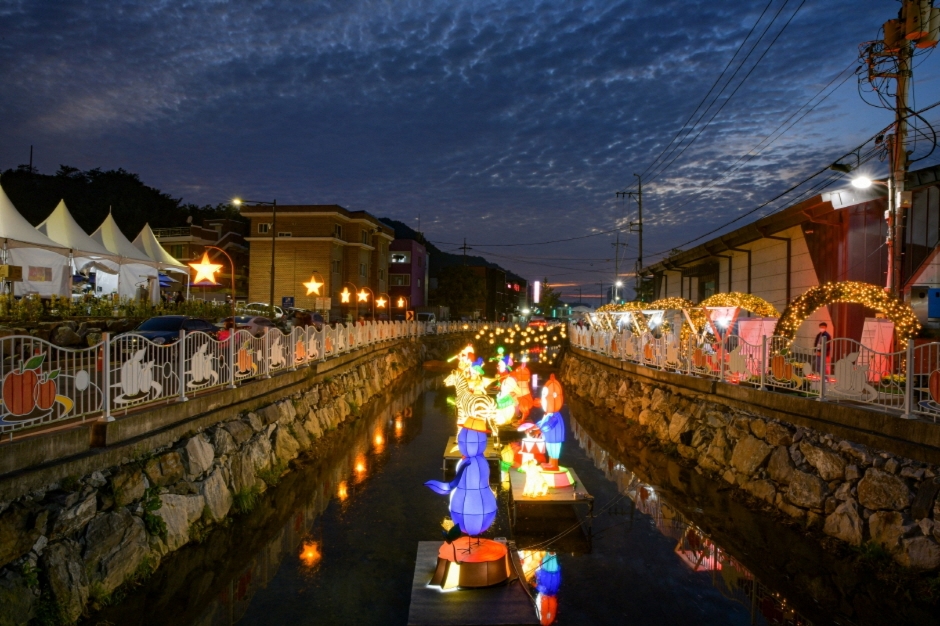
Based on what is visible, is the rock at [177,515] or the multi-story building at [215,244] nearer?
the rock at [177,515]

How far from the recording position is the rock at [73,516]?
5.77 m

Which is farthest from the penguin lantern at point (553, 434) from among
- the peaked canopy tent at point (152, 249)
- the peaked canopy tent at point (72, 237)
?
the peaked canopy tent at point (152, 249)

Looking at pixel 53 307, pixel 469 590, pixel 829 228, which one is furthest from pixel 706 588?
pixel 53 307

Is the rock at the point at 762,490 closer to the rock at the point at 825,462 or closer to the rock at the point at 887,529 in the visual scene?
the rock at the point at 825,462

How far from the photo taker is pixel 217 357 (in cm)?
1011

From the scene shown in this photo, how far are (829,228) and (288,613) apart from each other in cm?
1730

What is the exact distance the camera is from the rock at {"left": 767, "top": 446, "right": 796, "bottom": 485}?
30.4ft

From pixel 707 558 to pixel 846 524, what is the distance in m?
1.87

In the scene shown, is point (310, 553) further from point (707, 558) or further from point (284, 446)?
point (707, 558)

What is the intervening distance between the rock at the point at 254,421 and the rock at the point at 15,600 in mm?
5331

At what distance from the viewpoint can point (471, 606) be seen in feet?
18.9

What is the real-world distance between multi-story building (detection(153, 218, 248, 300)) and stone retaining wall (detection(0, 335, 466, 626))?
33.5m

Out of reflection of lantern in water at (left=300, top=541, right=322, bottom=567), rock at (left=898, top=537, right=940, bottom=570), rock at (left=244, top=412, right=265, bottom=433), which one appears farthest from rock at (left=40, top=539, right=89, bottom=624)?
rock at (left=898, top=537, right=940, bottom=570)

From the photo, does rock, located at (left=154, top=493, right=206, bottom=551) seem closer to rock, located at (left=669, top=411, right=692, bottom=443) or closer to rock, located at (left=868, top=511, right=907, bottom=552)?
rock, located at (left=868, top=511, right=907, bottom=552)
